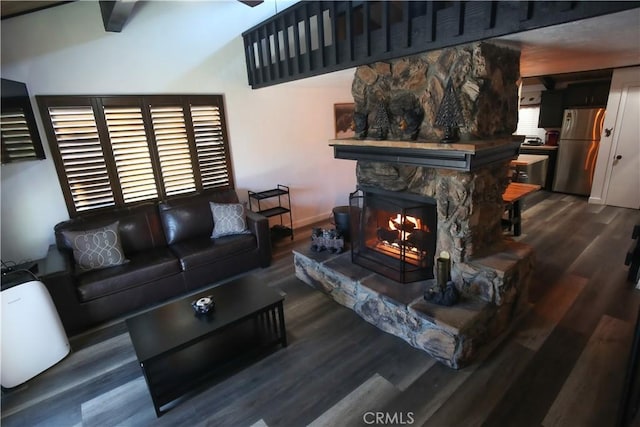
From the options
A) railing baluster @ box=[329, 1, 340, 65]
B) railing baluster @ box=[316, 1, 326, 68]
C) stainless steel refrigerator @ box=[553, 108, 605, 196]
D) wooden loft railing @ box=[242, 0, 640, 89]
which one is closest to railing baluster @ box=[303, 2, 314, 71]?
wooden loft railing @ box=[242, 0, 640, 89]

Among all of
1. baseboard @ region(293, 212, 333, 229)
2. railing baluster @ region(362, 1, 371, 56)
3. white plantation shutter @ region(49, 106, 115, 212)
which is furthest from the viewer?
baseboard @ region(293, 212, 333, 229)

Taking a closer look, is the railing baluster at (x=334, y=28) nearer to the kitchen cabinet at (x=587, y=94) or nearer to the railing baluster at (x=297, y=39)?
the railing baluster at (x=297, y=39)

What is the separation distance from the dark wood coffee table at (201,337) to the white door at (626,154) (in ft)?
19.9

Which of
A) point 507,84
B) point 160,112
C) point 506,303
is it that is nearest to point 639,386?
point 506,303

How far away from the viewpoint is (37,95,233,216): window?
124 inches

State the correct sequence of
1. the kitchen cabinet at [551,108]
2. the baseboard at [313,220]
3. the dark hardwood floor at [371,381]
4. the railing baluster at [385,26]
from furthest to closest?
the kitchen cabinet at [551,108], the baseboard at [313,220], the railing baluster at [385,26], the dark hardwood floor at [371,381]

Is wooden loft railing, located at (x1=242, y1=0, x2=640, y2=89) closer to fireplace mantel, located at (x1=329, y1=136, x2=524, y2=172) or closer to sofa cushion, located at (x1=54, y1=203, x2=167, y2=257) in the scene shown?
fireplace mantel, located at (x1=329, y1=136, x2=524, y2=172)

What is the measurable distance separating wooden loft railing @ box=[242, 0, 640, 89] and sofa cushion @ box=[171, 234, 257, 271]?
186 centimetres

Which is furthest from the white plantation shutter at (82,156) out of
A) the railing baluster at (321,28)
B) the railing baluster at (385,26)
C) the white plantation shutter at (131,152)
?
the railing baluster at (385,26)

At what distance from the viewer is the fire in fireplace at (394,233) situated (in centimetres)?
271

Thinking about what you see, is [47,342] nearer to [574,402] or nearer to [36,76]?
[36,76]

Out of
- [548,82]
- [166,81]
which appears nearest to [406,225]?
[166,81]

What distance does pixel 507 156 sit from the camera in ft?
8.25

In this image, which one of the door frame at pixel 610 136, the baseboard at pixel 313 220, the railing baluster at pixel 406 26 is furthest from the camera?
the baseboard at pixel 313 220
